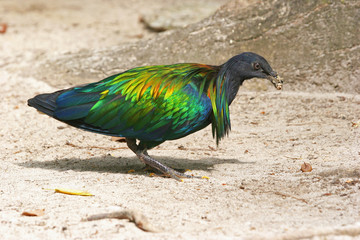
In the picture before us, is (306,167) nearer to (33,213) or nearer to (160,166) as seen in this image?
(160,166)

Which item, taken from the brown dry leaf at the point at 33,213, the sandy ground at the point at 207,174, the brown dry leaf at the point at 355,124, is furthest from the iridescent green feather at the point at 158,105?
the brown dry leaf at the point at 355,124

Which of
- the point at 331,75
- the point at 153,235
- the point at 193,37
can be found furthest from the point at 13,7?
the point at 153,235

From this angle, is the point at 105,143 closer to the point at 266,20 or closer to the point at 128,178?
the point at 128,178

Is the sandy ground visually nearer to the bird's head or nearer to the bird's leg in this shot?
the bird's leg

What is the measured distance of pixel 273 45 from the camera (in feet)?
24.2

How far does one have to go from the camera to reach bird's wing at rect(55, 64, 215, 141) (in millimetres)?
4742

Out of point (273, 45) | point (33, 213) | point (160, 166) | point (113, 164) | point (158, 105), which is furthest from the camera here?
point (273, 45)

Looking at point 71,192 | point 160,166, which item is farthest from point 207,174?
point 71,192

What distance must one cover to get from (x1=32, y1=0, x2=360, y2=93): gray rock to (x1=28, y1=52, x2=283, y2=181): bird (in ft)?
7.56

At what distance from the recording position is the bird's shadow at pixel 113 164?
525cm

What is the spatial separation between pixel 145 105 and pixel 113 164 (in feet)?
3.07

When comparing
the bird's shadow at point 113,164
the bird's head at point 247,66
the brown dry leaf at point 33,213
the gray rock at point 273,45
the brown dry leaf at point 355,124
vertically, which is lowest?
the brown dry leaf at point 33,213

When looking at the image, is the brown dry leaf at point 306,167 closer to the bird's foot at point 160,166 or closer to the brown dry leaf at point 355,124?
the bird's foot at point 160,166

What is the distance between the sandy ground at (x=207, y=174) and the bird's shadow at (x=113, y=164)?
0.4 inches
